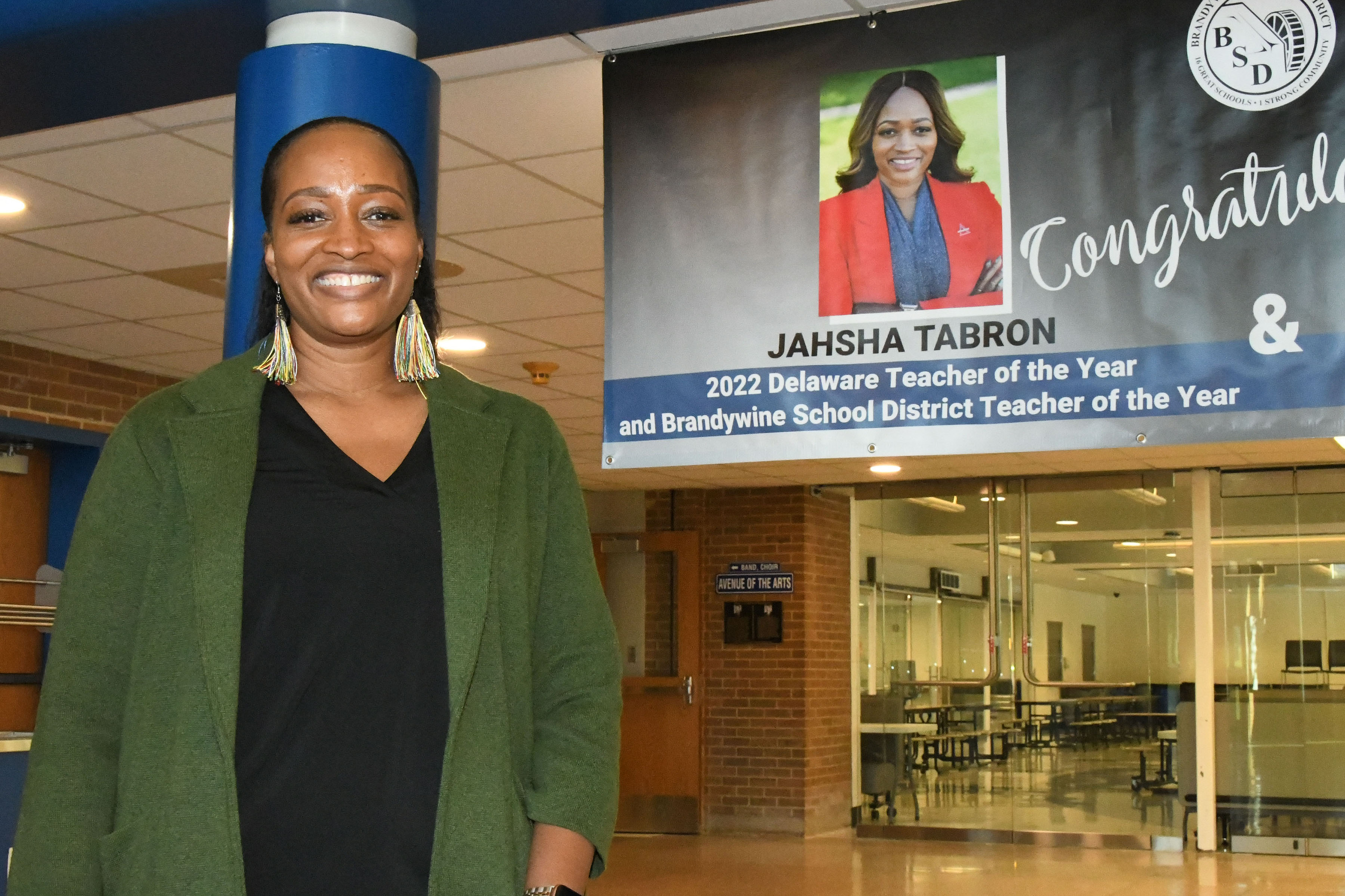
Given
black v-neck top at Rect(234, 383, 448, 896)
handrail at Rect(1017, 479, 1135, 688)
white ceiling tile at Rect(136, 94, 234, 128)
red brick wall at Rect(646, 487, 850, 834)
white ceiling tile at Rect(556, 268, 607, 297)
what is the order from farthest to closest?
red brick wall at Rect(646, 487, 850, 834), handrail at Rect(1017, 479, 1135, 688), white ceiling tile at Rect(556, 268, 607, 297), white ceiling tile at Rect(136, 94, 234, 128), black v-neck top at Rect(234, 383, 448, 896)

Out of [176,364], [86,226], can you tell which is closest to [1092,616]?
[176,364]

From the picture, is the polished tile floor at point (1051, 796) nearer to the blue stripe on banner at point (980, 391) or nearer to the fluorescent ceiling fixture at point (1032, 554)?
the fluorescent ceiling fixture at point (1032, 554)

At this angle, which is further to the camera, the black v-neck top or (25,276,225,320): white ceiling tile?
(25,276,225,320): white ceiling tile

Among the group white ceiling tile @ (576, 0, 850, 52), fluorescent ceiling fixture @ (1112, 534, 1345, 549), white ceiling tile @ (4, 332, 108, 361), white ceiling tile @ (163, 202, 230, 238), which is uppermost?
white ceiling tile @ (163, 202, 230, 238)

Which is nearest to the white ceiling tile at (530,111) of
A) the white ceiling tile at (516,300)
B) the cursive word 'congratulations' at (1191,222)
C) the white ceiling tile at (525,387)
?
the cursive word 'congratulations' at (1191,222)

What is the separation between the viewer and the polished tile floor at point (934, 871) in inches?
321

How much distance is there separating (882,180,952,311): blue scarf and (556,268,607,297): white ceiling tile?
287 centimetres

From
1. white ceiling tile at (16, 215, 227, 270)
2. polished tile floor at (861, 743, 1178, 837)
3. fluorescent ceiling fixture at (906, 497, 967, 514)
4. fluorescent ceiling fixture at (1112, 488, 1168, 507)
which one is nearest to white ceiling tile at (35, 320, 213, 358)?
white ceiling tile at (16, 215, 227, 270)

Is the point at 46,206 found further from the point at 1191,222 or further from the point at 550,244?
the point at 1191,222

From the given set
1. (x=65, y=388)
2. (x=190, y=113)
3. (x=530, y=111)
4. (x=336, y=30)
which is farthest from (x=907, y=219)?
(x=65, y=388)

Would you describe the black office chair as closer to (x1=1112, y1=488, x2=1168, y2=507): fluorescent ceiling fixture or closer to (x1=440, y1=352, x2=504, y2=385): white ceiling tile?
(x1=1112, y1=488, x2=1168, y2=507): fluorescent ceiling fixture

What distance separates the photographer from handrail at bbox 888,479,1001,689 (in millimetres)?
10727

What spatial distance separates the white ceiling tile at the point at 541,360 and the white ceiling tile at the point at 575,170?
2.51 m

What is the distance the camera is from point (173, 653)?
1.50 metres
